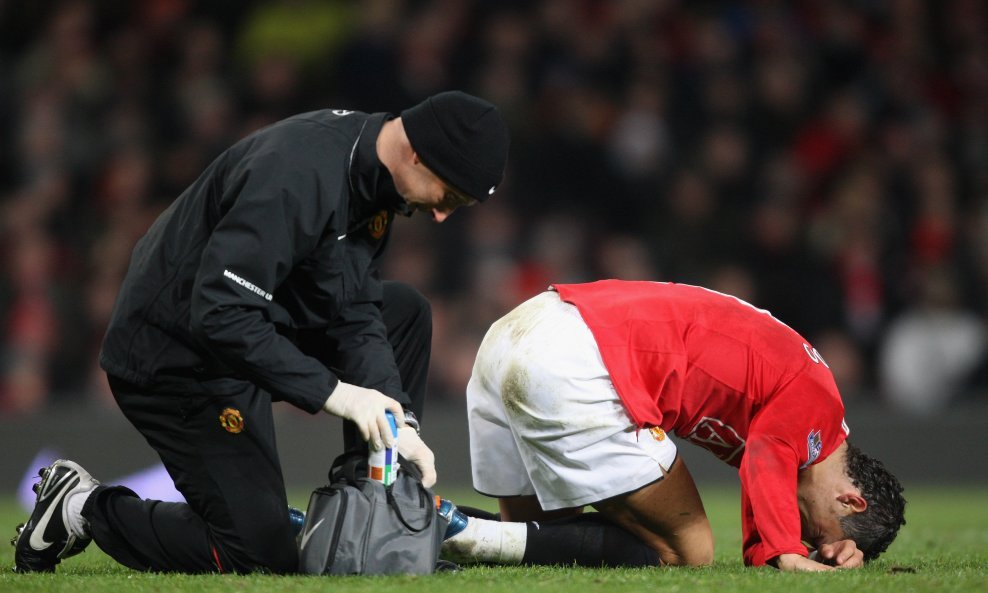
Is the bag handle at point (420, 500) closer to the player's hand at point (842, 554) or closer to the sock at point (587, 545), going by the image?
the sock at point (587, 545)

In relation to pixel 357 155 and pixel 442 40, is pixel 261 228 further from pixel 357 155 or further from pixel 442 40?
pixel 442 40

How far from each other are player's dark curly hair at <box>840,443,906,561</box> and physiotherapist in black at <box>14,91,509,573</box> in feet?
5.09

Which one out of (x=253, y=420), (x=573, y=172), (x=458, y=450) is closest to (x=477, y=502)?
(x=458, y=450)

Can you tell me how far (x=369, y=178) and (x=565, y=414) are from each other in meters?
1.09

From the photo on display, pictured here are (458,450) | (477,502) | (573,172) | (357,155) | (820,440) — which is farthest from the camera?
(573,172)

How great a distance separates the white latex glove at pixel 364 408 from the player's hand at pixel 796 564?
1401 millimetres

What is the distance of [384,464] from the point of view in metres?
4.20

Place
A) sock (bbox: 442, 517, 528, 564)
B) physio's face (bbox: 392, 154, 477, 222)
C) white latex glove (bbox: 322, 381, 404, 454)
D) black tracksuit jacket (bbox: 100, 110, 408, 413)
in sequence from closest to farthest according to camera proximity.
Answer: black tracksuit jacket (bbox: 100, 110, 408, 413) → white latex glove (bbox: 322, 381, 404, 454) → physio's face (bbox: 392, 154, 477, 222) → sock (bbox: 442, 517, 528, 564)

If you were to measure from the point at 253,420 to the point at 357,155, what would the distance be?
41.0 inches

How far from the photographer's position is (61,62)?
34.3 ft

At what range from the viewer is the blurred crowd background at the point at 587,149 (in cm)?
977

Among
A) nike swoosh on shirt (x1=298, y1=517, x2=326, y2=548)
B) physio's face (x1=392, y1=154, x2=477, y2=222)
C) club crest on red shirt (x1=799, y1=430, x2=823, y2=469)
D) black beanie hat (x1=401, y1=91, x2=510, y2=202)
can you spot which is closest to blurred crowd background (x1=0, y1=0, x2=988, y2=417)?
club crest on red shirt (x1=799, y1=430, x2=823, y2=469)

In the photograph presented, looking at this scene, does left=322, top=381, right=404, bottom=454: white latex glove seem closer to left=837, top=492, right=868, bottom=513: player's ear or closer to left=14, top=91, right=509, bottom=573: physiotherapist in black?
left=14, top=91, right=509, bottom=573: physiotherapist in black

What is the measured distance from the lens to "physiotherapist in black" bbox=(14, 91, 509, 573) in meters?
3.92
